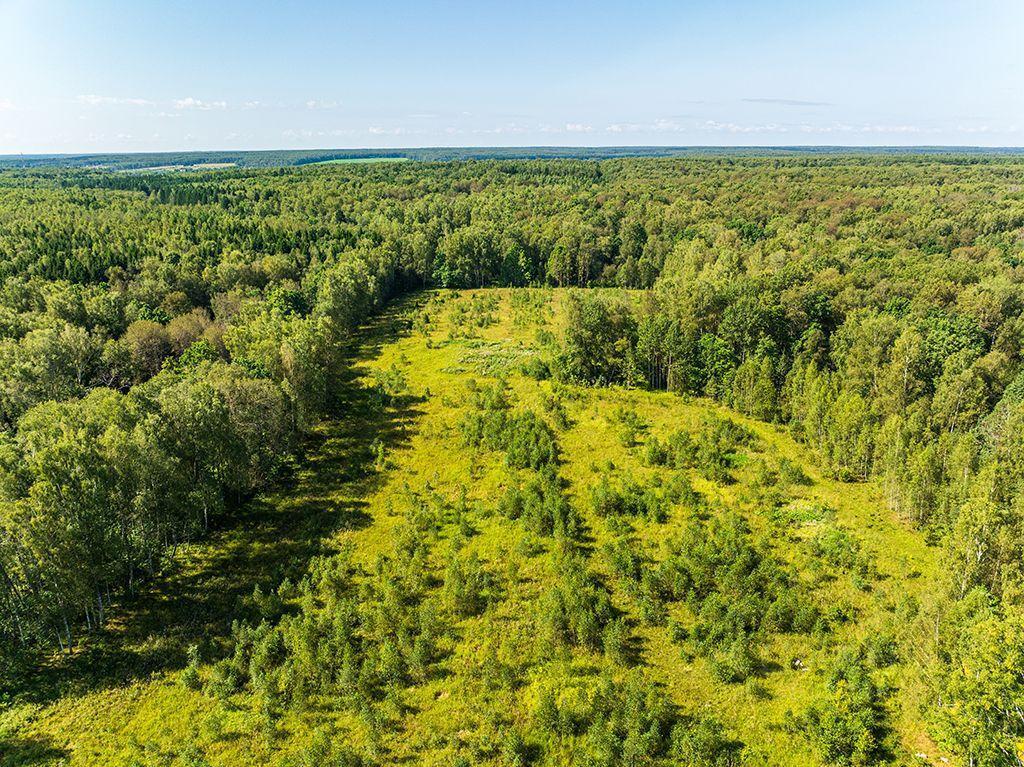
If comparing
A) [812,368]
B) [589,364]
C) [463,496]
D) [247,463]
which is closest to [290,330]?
[247,463]

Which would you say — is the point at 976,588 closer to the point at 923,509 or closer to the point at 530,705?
the point at 923,509

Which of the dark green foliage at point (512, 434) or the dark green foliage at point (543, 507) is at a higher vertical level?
the dark green foliage at point (512, 434)

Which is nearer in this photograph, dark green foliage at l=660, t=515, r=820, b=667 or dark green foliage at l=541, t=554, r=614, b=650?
dark green foliage at l=660, t=515, r=820, b=667

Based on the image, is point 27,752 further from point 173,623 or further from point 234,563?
point 234,563

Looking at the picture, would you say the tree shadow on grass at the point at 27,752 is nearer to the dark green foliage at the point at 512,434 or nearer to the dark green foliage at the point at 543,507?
the dark green foliage at the point at 543,507

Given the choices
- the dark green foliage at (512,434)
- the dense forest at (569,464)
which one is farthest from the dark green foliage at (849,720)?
the dark green foliage at (512,434)

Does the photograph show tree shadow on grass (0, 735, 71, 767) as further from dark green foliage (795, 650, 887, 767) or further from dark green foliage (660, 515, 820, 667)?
dark green foliage (795, 650, 887, 767)

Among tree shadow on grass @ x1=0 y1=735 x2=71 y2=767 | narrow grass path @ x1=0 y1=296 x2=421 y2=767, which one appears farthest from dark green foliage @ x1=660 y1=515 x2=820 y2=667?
tree shadow on grass @ x1=0 y1=735 x2=71 y2=767
